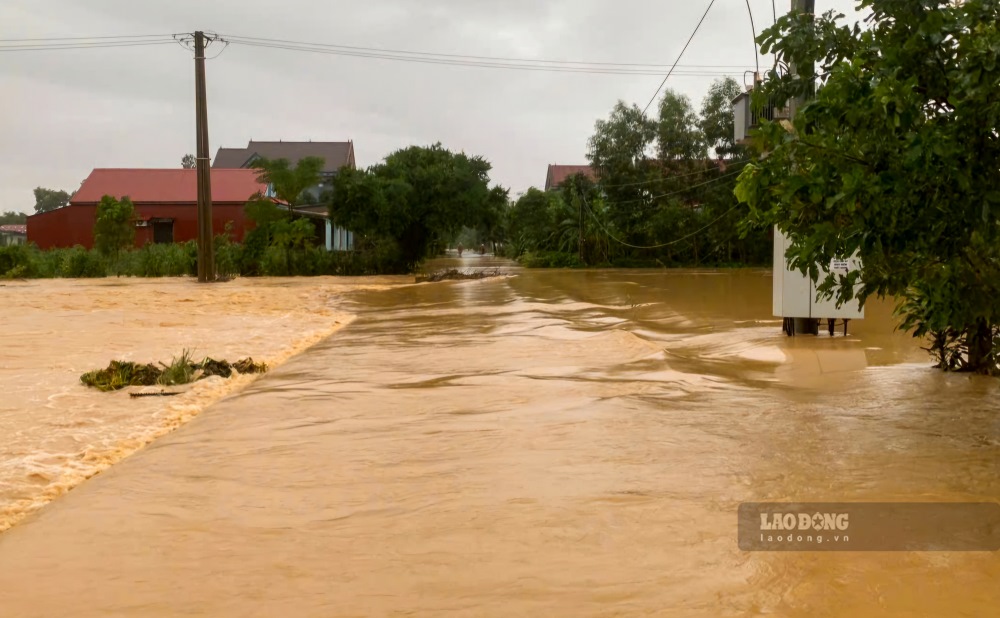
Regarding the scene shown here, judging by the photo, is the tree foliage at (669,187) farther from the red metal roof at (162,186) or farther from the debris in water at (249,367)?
the debris in water at (249,367)

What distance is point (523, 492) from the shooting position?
239 inches

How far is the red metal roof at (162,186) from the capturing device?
172ft

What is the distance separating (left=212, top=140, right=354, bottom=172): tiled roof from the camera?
75438mm

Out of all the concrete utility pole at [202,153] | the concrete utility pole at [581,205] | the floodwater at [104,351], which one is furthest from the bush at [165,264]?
the concrete utility pole at [581,205]

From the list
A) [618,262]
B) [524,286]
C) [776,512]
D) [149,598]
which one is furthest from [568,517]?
[618,262]

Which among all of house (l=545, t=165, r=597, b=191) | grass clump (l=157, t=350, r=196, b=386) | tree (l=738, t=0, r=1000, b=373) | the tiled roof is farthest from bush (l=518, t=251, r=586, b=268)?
tree (l=738, t=0, r=1000, b=373)

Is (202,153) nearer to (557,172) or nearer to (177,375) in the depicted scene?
(177,375)

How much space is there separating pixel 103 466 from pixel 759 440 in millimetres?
4901

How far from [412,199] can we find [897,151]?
3597cm

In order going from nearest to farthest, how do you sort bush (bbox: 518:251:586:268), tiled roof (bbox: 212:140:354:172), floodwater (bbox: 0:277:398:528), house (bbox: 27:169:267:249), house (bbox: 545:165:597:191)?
floodwater (bbox: 0:277:398:528)
house (bbox: 27:169:267:249)
bush (bbox: 518:251:586:268)
tiled roof (bbox: 212:140:354:172)
house (bbox: 545:165:597:191)

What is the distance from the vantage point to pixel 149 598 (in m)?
4.39

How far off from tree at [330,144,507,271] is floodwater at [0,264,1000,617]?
29371 millimetres

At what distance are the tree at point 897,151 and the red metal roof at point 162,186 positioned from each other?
Result: 4676 cm

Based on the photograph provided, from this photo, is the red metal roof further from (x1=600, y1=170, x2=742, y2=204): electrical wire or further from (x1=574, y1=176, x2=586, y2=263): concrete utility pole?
(x1=600, y1=170, x2=742, y2=204): electrical wire
